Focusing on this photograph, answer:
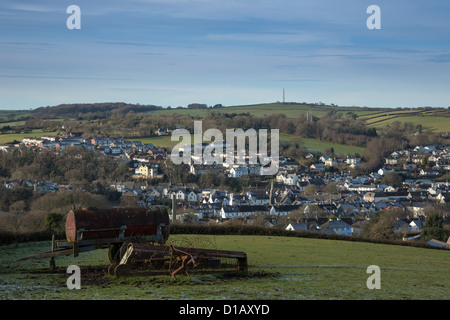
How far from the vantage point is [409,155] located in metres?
110

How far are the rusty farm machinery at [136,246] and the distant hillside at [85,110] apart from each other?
106145 mm

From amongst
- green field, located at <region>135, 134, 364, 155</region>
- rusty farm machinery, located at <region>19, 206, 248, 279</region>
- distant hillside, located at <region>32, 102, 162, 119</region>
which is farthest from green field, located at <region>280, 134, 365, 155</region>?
rusty farm machinery, located at <region>19, 206, 248, 279</region>

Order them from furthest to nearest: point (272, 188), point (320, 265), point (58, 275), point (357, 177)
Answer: point (357, 177) → point (272, 188) → point (320, 265) → point (58, 275)

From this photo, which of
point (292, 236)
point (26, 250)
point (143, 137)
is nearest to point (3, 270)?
point (26, 250)

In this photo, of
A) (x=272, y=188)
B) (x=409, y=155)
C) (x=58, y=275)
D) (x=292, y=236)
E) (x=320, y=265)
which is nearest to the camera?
(x=58, y=275)

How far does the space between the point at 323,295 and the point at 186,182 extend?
75.4 m

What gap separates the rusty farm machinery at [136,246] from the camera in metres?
12.7

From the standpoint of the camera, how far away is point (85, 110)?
129 metres

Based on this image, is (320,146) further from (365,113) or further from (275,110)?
(365,113)

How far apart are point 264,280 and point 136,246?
10.4 ft

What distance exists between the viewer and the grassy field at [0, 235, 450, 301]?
35.9 ft

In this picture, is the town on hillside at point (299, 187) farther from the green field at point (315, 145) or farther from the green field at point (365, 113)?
the green field at point (365, 113)

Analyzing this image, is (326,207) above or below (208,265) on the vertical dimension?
below

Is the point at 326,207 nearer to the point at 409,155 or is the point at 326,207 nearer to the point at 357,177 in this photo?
the point at 357,177
